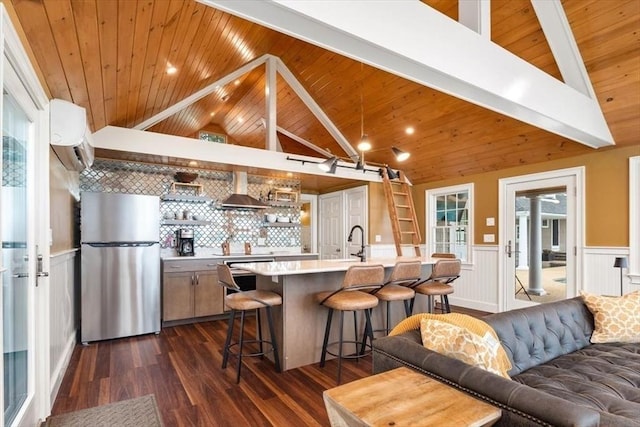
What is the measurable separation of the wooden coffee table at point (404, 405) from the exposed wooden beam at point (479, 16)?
2.64m

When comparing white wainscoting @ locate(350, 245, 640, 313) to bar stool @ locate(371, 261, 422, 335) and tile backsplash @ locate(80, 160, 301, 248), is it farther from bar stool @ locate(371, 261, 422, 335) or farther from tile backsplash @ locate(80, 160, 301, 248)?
bar stool @ locate(371, 261, 422, 335)

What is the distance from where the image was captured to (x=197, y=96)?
462 cm

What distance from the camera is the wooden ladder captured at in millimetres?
5512

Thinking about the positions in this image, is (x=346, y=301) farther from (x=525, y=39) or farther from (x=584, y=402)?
(x=525, y=39)

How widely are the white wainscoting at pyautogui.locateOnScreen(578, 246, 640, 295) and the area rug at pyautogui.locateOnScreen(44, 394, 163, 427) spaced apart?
4.87 meters

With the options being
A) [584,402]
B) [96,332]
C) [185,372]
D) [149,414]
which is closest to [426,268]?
[584,402]

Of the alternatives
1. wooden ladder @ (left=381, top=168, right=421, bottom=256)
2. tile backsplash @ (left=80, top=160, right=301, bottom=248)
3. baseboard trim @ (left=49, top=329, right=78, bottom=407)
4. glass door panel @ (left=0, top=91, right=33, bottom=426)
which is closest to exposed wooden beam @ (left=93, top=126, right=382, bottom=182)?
wooden ladder @ (left=381, top=168, right=421, bottom=256)

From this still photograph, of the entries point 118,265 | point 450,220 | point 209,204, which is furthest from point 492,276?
point 118,265

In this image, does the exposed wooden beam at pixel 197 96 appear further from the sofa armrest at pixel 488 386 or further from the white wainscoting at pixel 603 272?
the white wainscoting at pixel 603 272

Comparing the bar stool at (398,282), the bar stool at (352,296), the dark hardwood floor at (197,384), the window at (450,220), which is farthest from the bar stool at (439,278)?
the window at (450,220)

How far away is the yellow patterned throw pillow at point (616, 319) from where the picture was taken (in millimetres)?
2447

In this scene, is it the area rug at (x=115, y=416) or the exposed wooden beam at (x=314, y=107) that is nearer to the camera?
the area rug at (x=115, y=416)

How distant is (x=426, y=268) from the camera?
4270mm

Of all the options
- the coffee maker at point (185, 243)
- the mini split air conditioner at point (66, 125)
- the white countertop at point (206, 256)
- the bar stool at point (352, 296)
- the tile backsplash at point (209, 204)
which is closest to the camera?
the mini split air conditioner at point (66, 125)
